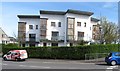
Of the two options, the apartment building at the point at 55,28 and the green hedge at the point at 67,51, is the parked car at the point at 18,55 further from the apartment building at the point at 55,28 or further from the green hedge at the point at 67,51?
the apartment building at the point at 55,28

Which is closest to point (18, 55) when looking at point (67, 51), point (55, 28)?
point (67, 51)

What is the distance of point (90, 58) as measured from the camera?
34.6m

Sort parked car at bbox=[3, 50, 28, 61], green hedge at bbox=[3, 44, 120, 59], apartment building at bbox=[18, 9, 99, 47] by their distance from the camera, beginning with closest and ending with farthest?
green hedge at bbox=[3, 44, 120, 59] → parked car at bbox=[3, 50, 28, 61] → apartment building at bbox=[18, 9, 99, 47]

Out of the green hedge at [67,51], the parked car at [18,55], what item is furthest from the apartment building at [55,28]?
the parked car at [18,55]

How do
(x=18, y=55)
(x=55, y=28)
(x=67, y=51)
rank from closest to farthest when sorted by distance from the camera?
(x=18, y=55) → (x=67, y=51) → (x=55, y=28)

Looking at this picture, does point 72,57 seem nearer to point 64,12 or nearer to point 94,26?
point 64,12

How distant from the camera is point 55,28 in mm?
63969

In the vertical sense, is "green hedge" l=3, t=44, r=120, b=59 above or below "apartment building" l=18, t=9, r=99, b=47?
below

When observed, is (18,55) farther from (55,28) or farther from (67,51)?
(55,28)

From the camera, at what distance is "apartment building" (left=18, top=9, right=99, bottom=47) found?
2482 inches

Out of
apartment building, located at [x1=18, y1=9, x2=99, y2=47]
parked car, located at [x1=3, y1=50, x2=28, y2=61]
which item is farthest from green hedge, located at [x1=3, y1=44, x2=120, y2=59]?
apartment building, located at [x1=18, y1=9, x2=99, y2=47]

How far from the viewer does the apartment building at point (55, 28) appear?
207ft

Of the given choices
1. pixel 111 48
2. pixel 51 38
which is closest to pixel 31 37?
pixel 51 38

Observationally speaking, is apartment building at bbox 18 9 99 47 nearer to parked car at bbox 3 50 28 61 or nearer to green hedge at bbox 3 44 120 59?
green hedge at bbox 3 44 120 59
